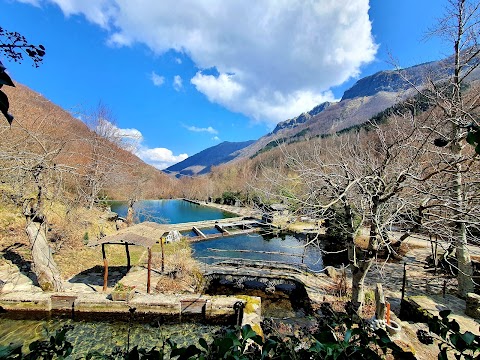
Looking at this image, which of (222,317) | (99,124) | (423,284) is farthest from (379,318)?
(99,124)

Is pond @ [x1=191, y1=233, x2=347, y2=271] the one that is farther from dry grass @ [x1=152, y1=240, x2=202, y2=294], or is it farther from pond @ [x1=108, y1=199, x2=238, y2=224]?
pond @ [x1=108, y1=199, x2=238, y2=224]

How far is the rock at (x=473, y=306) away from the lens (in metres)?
6.94

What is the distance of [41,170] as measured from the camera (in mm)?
7242

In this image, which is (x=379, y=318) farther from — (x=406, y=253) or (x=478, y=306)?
(x=406, y=253)

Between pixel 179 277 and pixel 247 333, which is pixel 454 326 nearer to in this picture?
pixel 247 333

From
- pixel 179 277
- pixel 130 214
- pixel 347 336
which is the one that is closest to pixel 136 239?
pixel 179 277

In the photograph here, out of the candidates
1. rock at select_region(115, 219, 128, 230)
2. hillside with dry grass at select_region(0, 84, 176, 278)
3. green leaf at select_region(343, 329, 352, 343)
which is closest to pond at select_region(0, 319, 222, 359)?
hillside with dry grass at select_region(0, 84, 176, 278)

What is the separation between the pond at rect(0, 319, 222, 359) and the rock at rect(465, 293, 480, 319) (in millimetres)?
7283

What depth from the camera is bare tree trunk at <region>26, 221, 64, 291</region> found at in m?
8.52

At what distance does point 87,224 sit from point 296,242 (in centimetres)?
1591

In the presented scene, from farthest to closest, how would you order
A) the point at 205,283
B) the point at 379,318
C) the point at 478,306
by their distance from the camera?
the point at 205,283 < the point at 478,306 < the point at 379,318

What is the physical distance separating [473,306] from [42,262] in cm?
1349

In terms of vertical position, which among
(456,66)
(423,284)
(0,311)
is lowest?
(423,284)

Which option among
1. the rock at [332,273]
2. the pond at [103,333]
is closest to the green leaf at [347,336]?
the pond at [103,333]
